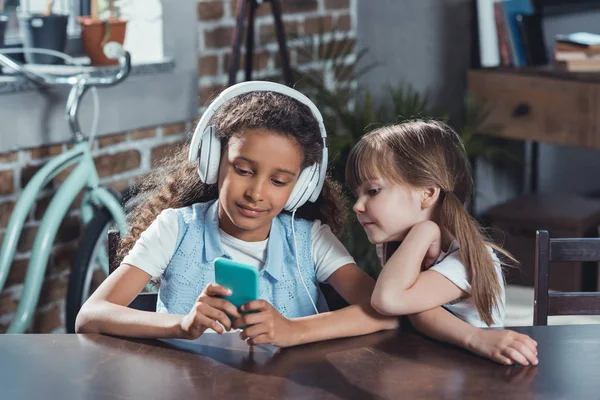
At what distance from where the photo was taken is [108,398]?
1.19 meters

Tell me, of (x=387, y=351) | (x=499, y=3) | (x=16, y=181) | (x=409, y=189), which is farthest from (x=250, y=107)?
(x=499, y=3)

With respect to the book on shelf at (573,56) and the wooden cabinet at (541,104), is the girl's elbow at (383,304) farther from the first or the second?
the book on shelf at (573,56)

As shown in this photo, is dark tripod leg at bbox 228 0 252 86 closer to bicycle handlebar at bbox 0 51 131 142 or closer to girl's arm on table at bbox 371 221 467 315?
bicycle handlebar at bbox 0 51 131 142

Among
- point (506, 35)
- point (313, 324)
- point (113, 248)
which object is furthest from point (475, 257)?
point (506, 35)

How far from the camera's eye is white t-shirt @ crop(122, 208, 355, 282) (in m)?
1.63

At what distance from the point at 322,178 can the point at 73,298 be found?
4.23 feet

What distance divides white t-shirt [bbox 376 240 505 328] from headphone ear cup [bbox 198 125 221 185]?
1.36 feet

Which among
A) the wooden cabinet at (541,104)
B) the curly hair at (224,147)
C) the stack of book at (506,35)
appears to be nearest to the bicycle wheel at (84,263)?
the curly hair at (224,147)

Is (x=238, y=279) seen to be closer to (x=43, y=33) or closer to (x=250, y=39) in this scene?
(x=43, y=33)

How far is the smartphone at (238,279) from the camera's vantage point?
1257mm

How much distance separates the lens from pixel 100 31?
2.95m

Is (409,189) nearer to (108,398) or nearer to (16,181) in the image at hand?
(108,398)

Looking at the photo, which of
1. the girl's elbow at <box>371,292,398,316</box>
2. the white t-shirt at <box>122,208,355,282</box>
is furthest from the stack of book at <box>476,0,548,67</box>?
the girl's elbow at <box>371,292,398,316</box>

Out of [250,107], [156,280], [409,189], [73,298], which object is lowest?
[73,298]
